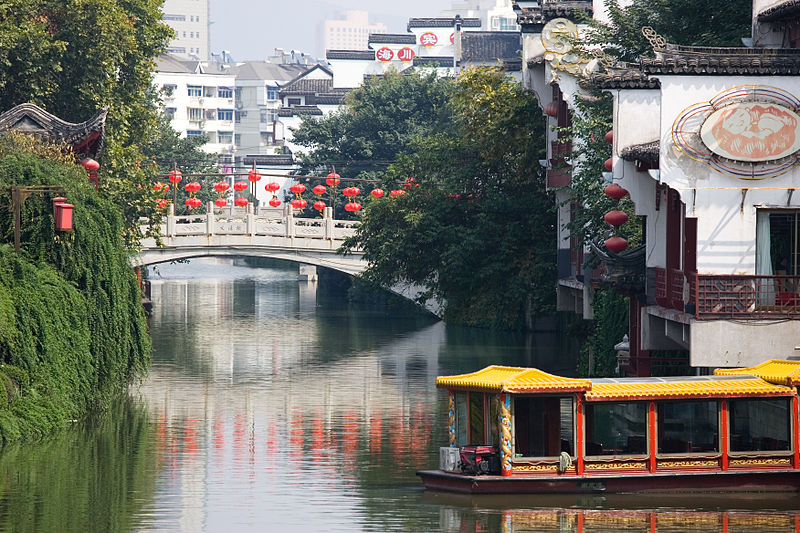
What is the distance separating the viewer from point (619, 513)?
20969mm

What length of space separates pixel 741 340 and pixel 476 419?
5075 mm

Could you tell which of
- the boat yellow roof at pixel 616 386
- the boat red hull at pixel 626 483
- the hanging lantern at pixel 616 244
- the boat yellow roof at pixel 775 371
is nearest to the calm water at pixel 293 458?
the boat red hull at pixel 626 483

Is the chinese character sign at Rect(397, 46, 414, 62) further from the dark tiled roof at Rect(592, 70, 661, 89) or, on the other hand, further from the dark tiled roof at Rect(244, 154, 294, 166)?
the dark tiled roof at Rect(592, 70, 661, 89)

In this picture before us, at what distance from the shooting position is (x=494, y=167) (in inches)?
1853

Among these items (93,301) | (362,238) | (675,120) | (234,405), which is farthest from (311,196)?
(675,120)

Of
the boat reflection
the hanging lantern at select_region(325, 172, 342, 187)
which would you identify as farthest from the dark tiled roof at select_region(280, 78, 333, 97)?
the boat reflection

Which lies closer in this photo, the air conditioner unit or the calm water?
the calm water

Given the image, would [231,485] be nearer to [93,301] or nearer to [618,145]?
[93,301]

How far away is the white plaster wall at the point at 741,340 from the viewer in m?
24.4

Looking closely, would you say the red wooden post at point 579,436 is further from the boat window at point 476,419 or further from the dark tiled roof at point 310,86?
the dark tiled roof at point 310,86

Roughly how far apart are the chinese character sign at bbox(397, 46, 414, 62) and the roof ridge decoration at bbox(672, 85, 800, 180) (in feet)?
278

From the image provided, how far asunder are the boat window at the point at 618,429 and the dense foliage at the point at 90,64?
80.5 feet

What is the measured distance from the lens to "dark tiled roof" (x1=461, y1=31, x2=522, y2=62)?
312 feet

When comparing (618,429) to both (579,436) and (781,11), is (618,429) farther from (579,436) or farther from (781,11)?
(781,11)
